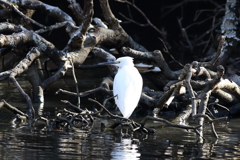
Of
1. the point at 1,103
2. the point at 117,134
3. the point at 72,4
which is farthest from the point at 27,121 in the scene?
the point at 72,4

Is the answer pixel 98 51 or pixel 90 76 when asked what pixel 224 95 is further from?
pixel 90 76

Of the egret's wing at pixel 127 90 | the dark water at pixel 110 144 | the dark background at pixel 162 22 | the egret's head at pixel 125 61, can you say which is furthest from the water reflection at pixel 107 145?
the dark background at pixel 162 22

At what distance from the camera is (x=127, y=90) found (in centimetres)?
597

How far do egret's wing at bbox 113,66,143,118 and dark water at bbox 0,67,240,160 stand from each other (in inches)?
14.8

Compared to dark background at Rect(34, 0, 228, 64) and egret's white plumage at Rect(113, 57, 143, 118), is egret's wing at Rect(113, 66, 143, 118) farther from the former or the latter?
dark background at Rect(34, 0, 228, 64)

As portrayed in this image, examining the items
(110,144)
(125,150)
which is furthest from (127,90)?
(125,150)

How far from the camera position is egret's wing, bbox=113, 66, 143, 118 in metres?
5.92

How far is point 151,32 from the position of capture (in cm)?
1733

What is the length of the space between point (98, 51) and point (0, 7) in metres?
2.04

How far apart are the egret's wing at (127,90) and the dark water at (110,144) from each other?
1.24ft

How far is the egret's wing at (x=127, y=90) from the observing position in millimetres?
5918

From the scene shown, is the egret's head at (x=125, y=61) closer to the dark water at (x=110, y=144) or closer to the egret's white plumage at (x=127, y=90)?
the egret's white plumage at (x=127, y=90)

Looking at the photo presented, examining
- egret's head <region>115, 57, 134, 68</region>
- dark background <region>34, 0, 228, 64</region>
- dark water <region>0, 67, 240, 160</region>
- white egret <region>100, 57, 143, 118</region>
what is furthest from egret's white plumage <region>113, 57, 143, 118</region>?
dark background <region>34, 0, 228, 64</region>

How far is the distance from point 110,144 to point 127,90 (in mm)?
1105
